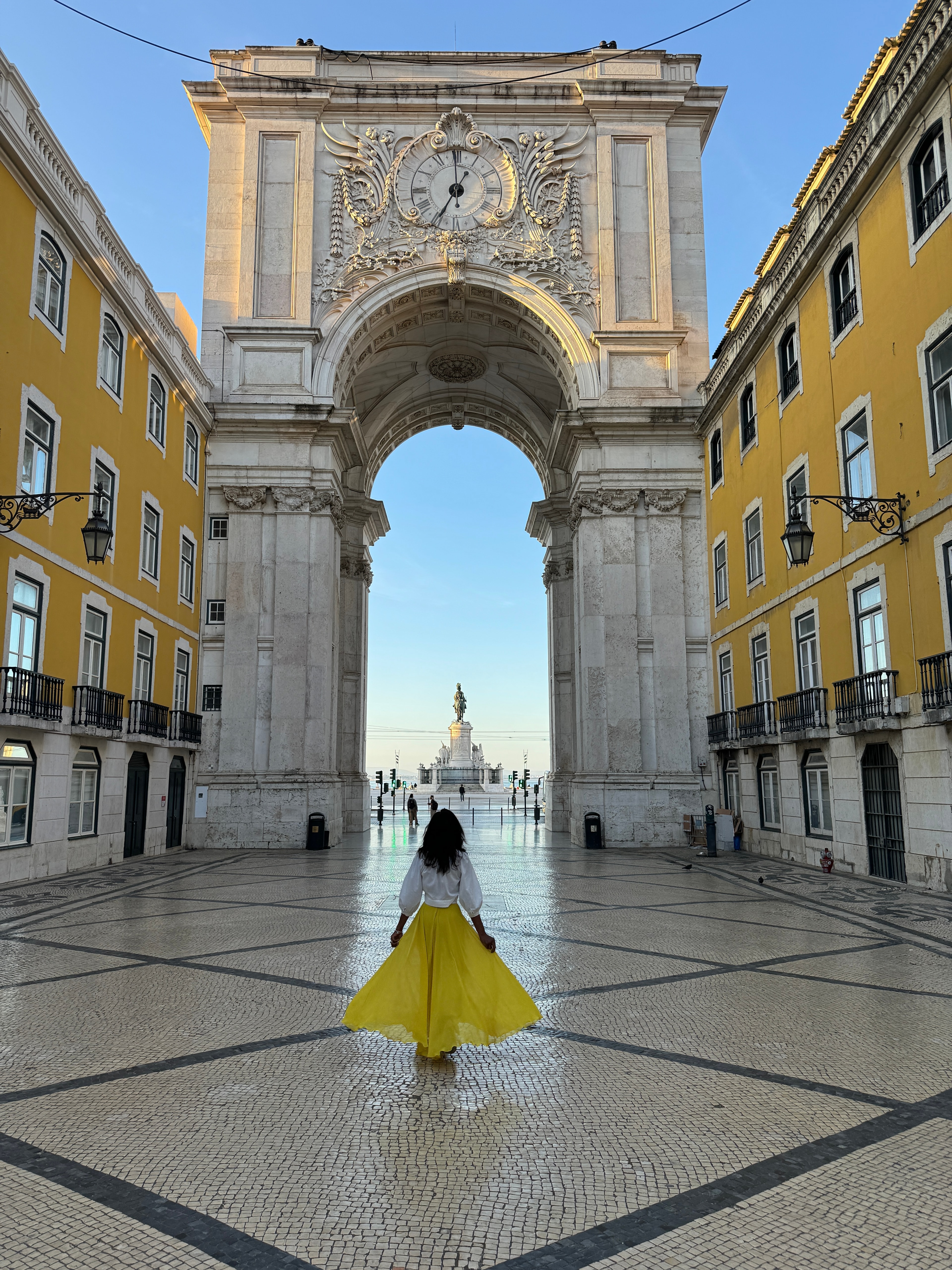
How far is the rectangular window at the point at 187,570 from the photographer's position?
82.6ft

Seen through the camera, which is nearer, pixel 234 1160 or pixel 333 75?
pixel 234 1160

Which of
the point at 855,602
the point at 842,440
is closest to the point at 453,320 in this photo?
the point at 842,440

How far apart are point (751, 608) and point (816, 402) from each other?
6.13 m

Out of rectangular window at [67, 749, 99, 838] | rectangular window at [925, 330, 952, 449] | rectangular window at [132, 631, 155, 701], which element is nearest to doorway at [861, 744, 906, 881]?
rectangular window at [925, 330, 952, 449]

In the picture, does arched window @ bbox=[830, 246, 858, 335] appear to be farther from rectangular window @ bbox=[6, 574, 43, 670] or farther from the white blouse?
rectangular window @ bbox=[6, 574, 43, 670]

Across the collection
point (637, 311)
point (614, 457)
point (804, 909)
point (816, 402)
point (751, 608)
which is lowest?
point (804, 909)

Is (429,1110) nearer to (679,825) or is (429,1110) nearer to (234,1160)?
(234,1160)

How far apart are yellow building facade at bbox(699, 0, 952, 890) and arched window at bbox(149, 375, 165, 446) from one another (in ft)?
49.1

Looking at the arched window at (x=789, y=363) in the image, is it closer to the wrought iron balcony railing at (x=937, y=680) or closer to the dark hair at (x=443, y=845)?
the wrought iron balcony railing at (x=937, y=680)

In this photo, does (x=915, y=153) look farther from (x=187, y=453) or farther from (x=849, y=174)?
(x=187, y=453)

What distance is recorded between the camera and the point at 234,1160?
13.6 ft

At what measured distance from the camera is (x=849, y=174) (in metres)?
15.8

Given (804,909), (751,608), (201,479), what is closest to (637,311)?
(751,608)

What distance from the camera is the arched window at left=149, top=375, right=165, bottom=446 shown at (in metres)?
22.5
